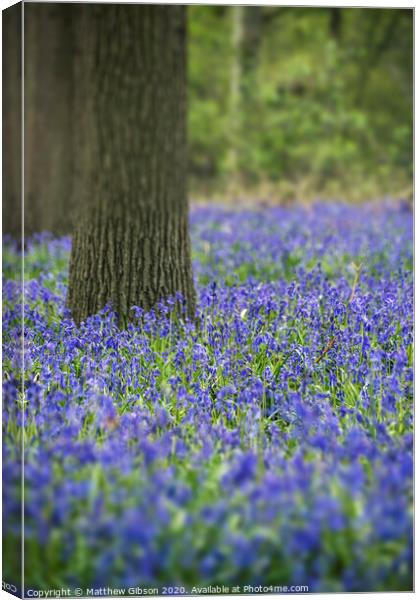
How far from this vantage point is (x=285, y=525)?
9.33 ft

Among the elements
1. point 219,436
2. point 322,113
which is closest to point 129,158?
point 219,436

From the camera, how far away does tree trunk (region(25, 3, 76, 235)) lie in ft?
26.3

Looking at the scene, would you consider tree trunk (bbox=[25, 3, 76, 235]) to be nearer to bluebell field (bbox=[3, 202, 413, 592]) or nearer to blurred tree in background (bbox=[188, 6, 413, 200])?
bluebell field (bbox=[3, 202, 413, 592])

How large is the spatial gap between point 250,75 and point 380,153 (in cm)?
353

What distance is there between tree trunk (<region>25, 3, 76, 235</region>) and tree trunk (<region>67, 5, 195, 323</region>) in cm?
308

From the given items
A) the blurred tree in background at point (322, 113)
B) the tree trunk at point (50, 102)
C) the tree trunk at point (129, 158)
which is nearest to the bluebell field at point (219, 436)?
the tree trunk at point (129, 158)

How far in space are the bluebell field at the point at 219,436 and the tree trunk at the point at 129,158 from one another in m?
0.19

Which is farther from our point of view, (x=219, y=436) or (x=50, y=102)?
(x=50, y=102)

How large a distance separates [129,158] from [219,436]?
1968mm

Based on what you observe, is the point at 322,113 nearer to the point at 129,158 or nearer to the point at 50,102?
the point at 50,102

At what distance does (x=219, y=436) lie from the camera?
3543mm

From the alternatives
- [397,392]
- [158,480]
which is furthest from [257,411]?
[158,480]

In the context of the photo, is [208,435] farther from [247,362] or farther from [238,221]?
[238,221]

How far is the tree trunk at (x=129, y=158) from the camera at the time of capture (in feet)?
15.6
